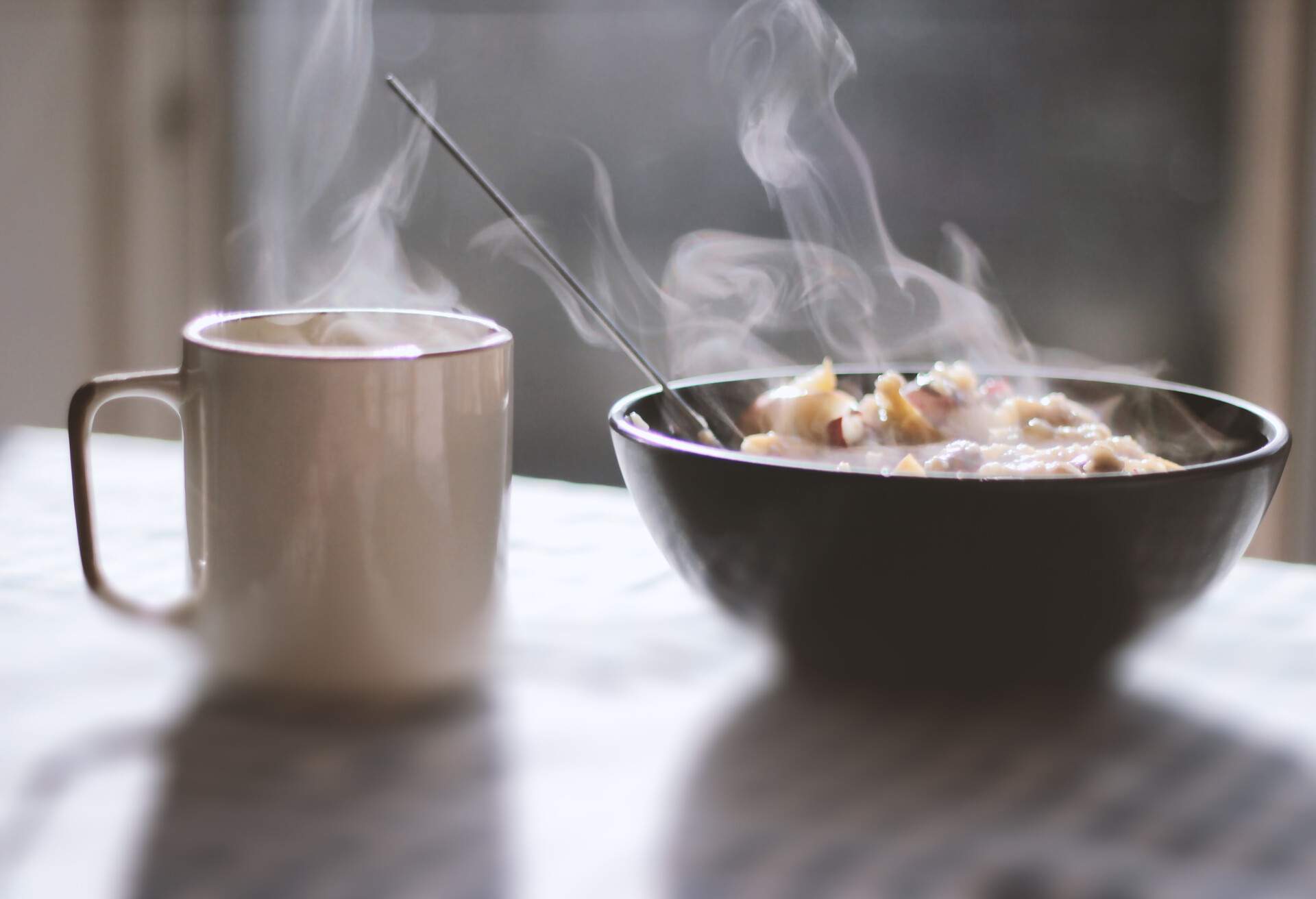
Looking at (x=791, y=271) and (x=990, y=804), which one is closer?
(x=990, y=804)

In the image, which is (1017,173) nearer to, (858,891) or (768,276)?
(768,276)

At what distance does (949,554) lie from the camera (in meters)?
0.54

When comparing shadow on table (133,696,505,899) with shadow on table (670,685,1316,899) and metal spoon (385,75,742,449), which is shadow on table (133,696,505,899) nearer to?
shadow on table (670,685,1316,899)

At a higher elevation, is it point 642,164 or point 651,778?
point 642,164

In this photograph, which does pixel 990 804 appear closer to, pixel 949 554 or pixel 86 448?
pixel 949 554

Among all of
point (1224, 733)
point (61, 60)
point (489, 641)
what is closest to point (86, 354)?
point (61, 60)

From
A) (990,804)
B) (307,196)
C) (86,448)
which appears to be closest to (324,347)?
(86,448)

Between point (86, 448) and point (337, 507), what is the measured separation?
0.47 feet

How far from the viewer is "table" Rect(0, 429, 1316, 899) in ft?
1.45

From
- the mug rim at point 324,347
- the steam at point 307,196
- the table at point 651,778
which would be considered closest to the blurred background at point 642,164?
the steam at point 307,196

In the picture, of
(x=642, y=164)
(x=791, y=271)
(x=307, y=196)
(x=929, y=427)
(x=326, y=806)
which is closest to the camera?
(x=326, y=806)

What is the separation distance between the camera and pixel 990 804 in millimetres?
490

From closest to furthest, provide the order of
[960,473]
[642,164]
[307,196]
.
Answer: [960,473] → [642,164] → [307,196]

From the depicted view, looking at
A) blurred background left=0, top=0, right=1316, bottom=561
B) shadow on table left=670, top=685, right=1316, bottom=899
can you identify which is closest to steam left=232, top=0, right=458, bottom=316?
blurred background left=0, top=0, right=1316, bottom=561
